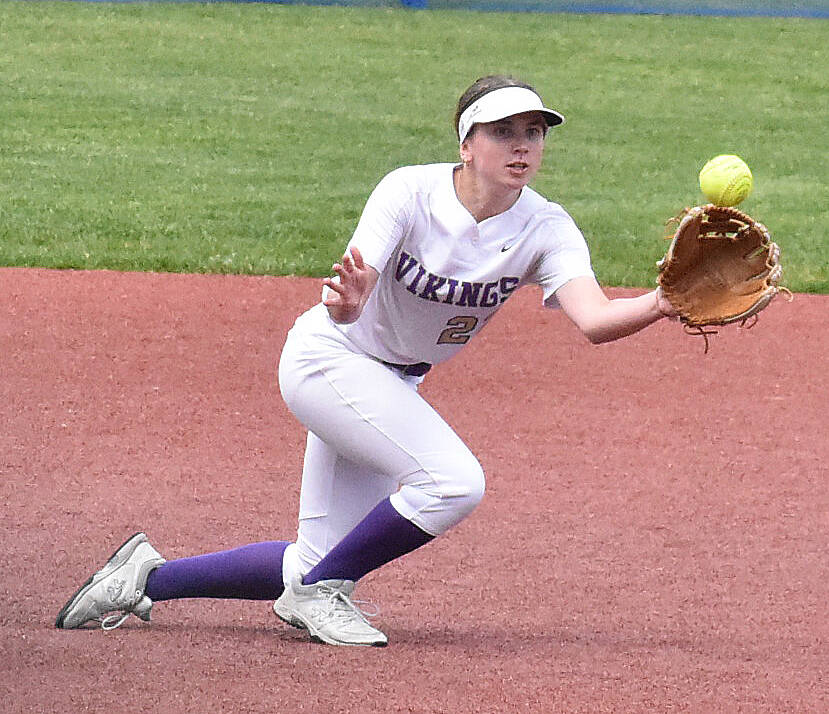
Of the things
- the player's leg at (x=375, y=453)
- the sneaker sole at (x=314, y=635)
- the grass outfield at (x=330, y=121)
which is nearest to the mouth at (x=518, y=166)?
the player's leg at (x=375, y=453)

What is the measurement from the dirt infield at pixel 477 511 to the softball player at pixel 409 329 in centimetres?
27

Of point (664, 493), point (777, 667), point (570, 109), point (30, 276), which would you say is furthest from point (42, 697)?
point (570, 109)

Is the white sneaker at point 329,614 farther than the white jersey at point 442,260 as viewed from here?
Yes

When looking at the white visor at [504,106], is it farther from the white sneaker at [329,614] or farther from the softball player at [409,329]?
the white sneaker at [329,614]

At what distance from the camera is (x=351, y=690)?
4031mm

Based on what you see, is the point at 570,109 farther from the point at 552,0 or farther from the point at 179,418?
the point at 179,418

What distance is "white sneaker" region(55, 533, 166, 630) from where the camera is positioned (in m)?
4.50

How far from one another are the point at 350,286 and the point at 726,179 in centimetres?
102

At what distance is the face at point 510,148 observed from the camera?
4.14 meters

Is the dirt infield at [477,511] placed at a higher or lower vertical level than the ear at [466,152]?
lower

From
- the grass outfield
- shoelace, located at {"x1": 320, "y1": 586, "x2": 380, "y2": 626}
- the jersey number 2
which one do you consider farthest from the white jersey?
the grass outfield

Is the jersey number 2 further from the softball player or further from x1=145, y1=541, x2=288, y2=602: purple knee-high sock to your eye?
x1=145, y1=541, x2=288, y2=602: purple knee-high sock

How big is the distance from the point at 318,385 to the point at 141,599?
87cm

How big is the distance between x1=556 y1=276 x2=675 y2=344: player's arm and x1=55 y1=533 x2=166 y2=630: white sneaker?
149 cm
